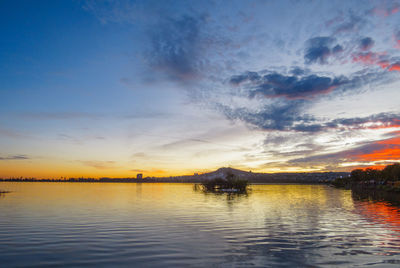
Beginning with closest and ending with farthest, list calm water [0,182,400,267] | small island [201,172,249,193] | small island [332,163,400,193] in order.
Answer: calm water [0,182,400,267]
small island [332,163,400,193]
small island [201,172,249,193]

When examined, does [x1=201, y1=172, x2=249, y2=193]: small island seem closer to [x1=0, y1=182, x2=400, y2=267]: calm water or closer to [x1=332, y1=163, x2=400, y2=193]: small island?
[x1=332, y1=163, x2=400, y2=193]: small island

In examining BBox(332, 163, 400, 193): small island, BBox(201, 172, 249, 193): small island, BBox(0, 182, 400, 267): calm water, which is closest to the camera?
BBox(0, 182, 400, 267): calm water

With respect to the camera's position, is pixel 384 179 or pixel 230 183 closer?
pixel 230 183

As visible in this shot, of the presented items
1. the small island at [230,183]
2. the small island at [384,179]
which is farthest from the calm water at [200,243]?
the small island at [384,179]

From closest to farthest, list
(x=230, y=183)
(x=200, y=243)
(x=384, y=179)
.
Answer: (x=200, y=243) → (x=230, y=183) → (x=384, y=179)

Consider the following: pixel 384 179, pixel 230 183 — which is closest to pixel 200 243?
pixel 230 183

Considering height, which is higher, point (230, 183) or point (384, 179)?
point (384, 179)

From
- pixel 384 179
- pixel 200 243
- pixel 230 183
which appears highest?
pixel 384 179

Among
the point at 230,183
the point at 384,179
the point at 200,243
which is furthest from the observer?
the point at 384,179

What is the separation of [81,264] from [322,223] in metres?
29.4

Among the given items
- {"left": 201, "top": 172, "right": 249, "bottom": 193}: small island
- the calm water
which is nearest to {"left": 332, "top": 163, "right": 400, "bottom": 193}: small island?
{"left": 201, "top": 172, "right": 249, "bottom": 193}: small island

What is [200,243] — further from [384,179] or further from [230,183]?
[384,179]

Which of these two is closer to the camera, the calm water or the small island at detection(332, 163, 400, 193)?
the calm water

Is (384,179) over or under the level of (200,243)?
over
